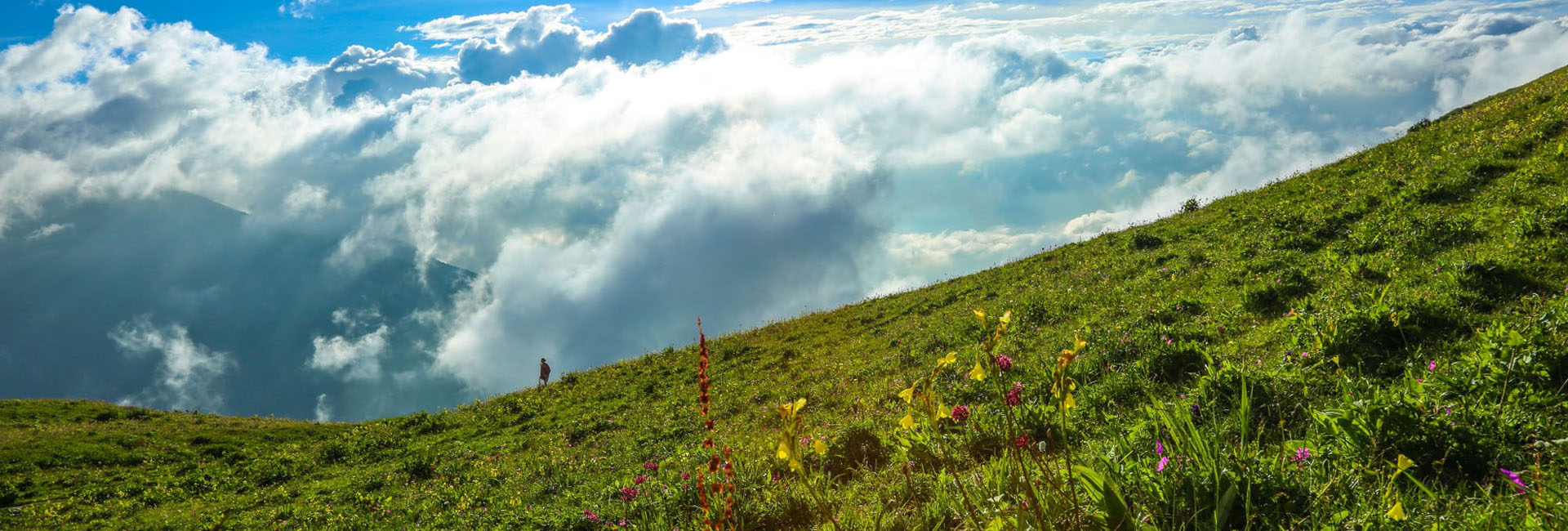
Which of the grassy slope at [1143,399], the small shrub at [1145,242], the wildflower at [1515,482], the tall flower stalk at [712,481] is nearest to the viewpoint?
the tall flower stalk at [712,481]

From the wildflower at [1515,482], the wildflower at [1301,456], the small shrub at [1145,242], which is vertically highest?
the wildflower at [1515,482]

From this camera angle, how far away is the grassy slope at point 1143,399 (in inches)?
178

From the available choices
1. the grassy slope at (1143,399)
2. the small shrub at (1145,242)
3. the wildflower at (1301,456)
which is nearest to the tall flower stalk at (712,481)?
the grassy slope at (1143,399)

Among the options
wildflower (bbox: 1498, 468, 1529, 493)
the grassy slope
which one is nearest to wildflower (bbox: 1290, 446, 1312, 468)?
the grassy slope

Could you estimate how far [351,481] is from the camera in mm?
18484

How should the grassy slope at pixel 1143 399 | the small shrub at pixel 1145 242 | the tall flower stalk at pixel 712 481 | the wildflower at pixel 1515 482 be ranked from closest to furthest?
the tall flower stalk at pixel 712 481 < the wildflower at pixel 1515 482 < the grassy slope at pixel 1143 399 < the small shrub at pixel 1145 242

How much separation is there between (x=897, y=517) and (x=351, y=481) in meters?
18.7

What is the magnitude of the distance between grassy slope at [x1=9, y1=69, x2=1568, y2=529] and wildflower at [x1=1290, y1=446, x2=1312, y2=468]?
0.09 meters

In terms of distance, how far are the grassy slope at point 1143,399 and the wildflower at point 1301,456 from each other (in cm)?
9

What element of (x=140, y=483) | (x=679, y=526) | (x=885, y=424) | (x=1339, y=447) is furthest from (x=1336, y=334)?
(x=140, y=483)

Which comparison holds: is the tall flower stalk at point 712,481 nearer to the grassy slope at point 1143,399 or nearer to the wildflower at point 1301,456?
the grassy slope at point 1143,399

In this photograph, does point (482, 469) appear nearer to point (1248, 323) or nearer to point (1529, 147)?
point (1248, 323)

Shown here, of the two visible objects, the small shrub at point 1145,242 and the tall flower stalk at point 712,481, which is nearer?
the tall flower stalk at point 712,481

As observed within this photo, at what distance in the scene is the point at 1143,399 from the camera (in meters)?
7.48
